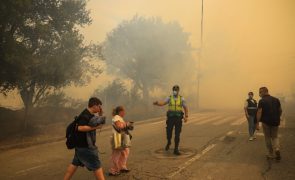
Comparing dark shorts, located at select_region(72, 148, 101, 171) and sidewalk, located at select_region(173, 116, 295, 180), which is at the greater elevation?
dark shorts, located at select_region(72, 148, 101, 171)

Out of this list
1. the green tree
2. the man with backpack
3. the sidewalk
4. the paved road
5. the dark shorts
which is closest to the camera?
the man with backpack

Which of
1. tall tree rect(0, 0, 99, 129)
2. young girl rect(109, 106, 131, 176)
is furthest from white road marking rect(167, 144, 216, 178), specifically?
tall tree rect(0, 0, 99, 129)

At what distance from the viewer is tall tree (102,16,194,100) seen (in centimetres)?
3422

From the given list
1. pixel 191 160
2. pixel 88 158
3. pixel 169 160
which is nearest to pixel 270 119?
pixel 191 160

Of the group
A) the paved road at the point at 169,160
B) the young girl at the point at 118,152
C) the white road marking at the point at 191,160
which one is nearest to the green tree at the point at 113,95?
the paved road at the point at 169,160

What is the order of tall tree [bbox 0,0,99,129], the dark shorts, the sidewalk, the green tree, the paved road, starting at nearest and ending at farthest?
the dark shorts → the sidewalk → the paved road → tall tree [bbox 0,0,99,129] → the green tree

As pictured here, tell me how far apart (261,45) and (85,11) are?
6854 centimetres

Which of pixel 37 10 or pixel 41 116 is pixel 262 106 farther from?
pixel 41 116

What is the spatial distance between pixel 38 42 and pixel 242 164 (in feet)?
40.3

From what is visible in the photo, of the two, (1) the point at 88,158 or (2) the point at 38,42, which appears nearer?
(1) the point at 88,158

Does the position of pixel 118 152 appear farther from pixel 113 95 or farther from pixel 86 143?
pixel 113 95

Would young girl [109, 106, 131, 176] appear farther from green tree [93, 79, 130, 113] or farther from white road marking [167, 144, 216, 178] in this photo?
green tree [93, 79, 130, 113]

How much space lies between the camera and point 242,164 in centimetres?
789

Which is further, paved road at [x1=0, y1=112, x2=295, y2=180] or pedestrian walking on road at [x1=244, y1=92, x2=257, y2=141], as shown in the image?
pedestrian walking on road at [x1=244, y1=92, x2=257, y2=141]
